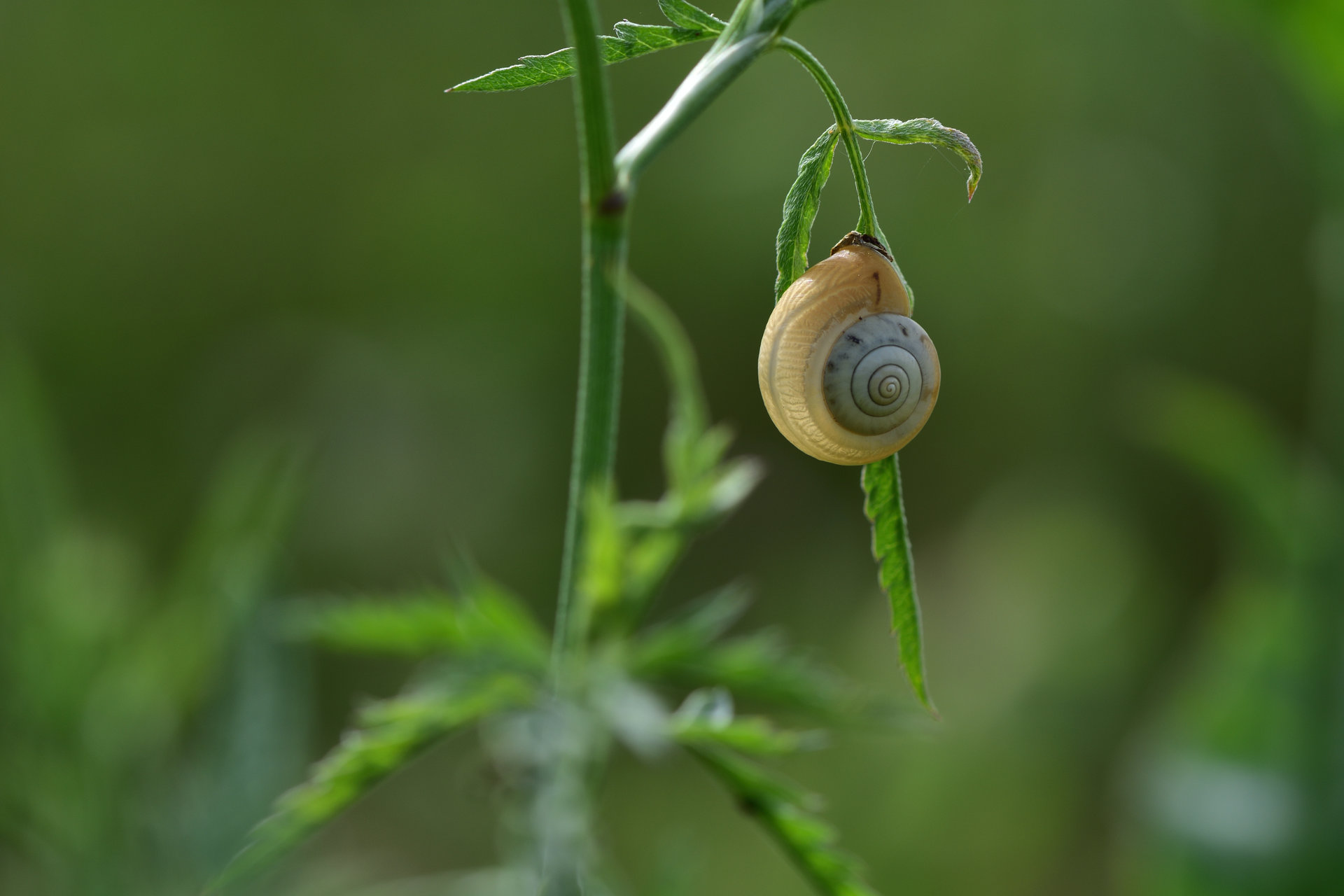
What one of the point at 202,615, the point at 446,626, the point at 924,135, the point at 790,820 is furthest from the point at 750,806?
the point at 202,615

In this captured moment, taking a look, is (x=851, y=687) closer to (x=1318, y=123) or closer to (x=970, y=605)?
(x=1318, y=123)

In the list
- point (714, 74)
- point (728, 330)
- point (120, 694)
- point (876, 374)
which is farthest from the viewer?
point (728, 330)

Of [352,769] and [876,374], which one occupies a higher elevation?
[876,374]

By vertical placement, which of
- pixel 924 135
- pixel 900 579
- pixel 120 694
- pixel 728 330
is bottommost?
pixel 728 330

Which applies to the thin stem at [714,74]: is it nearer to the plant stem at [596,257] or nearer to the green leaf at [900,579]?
the plant stem at [596,257]

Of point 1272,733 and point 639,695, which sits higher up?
point 639,695

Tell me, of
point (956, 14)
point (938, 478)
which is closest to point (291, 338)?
point (938, 478)

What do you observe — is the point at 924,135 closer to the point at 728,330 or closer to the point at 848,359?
the point at 848,359
